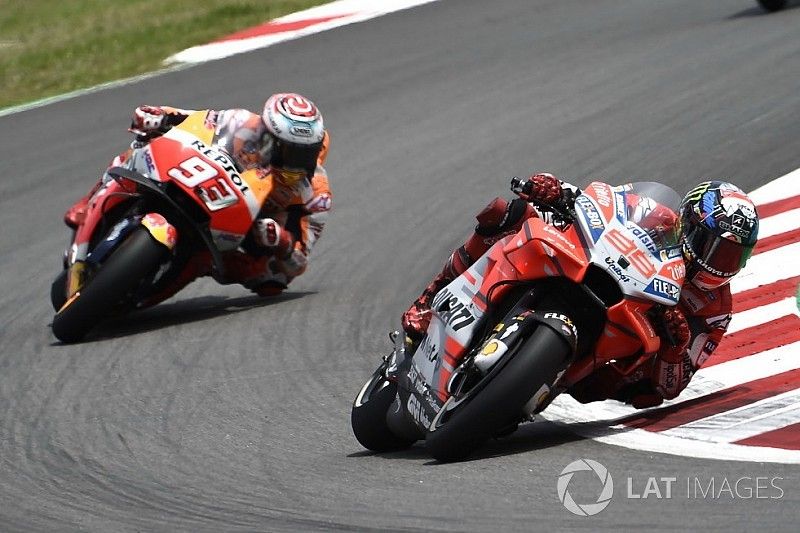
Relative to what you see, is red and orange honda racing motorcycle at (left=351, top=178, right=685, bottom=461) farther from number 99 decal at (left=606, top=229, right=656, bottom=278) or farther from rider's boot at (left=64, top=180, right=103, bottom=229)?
rider's boot at (left=64, top=180, right=103, bottom=229)

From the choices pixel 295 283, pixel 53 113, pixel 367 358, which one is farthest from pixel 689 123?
pixel 53 113

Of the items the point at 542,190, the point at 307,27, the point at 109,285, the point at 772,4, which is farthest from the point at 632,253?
the point at 307,27

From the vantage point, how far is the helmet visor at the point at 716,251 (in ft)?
19.5

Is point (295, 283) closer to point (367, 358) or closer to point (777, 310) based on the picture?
point (367, 358)

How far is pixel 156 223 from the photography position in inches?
354

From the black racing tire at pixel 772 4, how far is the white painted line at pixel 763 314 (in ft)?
28.3

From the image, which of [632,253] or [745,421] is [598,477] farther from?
[745,421]

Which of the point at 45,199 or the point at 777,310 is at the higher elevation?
the point at 777,310

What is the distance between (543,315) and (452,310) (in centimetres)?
56

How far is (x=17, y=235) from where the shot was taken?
1204cm

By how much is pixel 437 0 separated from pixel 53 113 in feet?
19.2

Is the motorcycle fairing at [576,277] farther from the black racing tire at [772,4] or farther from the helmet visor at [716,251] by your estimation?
the black racing tire at [772,4]

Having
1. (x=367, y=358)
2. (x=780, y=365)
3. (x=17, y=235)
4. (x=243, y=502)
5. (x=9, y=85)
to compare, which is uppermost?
(x=243, y=502)

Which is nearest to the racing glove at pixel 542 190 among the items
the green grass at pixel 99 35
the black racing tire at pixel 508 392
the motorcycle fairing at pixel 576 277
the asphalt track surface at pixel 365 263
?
the motorcycle fairing at pixel 576 277
